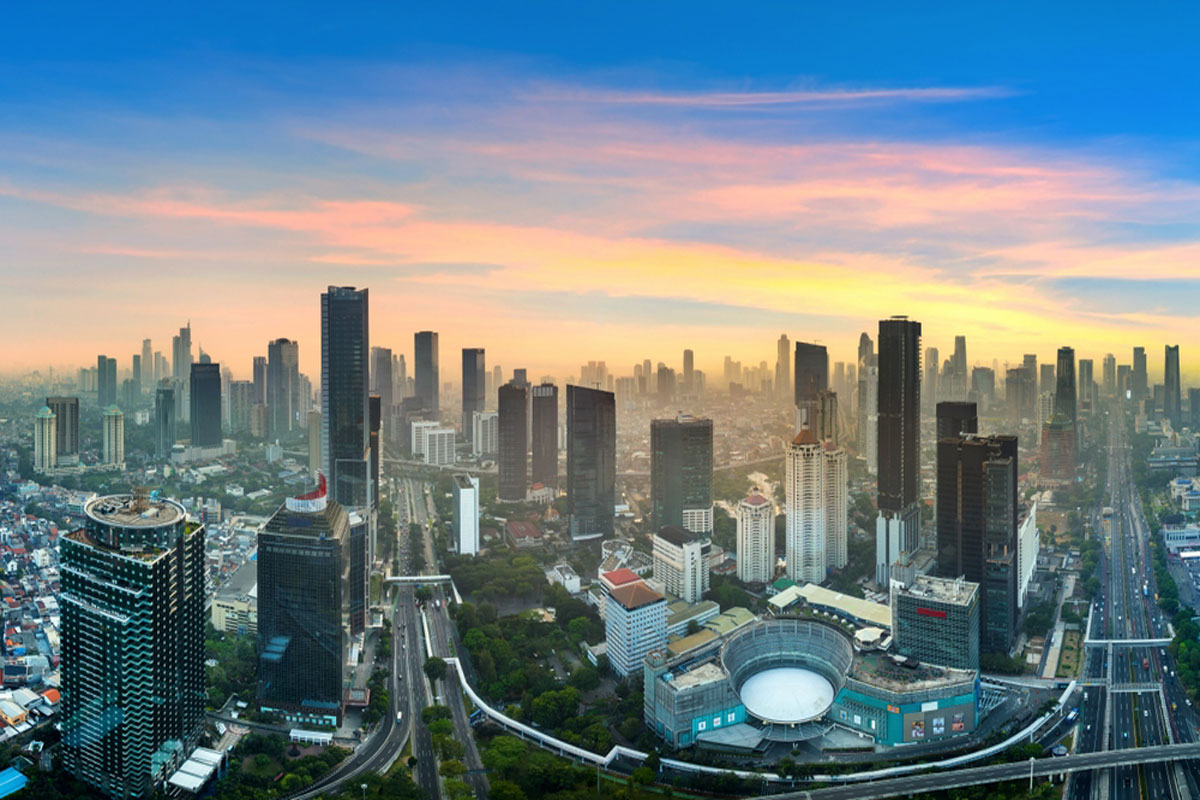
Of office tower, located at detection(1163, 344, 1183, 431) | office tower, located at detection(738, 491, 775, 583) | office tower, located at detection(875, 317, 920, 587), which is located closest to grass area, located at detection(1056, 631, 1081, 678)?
office tower, located at detection(875, 317, 920, 587)

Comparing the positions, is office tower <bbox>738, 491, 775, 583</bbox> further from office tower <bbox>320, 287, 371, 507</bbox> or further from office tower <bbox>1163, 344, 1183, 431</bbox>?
office tower <bbox>1163, 344, 1183, 431</bbox>

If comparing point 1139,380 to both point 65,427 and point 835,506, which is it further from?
point 65,427

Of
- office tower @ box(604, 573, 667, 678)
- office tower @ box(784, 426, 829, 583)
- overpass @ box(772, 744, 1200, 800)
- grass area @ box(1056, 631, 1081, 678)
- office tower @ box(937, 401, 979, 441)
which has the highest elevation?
office tower @ box(937, 401, 979, 441)

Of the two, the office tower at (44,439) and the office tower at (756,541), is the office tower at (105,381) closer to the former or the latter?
the office tower at (44,439)

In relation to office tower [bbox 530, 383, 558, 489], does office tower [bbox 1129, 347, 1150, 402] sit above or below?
above

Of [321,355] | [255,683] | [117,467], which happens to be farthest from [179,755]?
[117,467]

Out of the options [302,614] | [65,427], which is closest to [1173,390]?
[302,614]

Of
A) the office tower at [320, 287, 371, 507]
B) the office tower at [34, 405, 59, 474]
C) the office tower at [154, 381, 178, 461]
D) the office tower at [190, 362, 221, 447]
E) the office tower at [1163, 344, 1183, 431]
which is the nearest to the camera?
the office tower at [320, 287, 371, 507]
